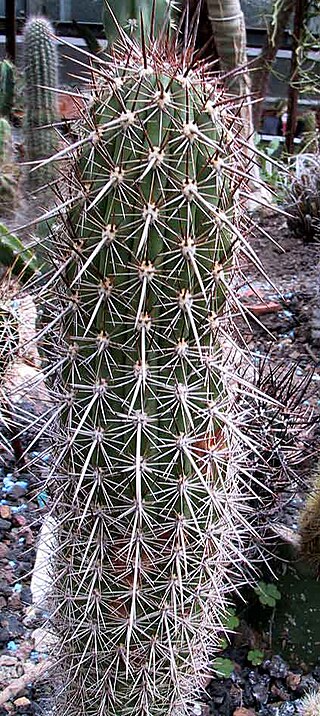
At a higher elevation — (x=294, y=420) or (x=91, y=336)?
(x=91, y=336)

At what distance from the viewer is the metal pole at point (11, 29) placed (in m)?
4.60

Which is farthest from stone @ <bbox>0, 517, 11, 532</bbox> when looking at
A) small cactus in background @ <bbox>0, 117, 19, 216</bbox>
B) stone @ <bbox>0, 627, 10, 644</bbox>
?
small cactus in background @ <bbox>0, 117, 19, 216</bbox>

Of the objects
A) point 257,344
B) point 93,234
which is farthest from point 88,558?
point 257,344

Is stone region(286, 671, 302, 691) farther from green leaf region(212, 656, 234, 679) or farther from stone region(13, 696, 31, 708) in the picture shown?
stone region(13, 696, 31, 708)

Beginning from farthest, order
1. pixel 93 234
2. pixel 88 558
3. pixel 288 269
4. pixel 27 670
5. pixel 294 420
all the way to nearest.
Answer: pixel 288 269
pixel 294 420
pixel 27 670
pixel 88 558
pixel 93 234

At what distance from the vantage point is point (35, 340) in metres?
1.00

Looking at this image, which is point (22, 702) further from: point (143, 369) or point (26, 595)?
point (143, 369)

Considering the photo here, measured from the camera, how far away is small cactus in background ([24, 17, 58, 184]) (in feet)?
10.2

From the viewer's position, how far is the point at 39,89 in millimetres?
3135

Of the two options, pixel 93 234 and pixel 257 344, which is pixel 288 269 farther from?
pixel 93 234

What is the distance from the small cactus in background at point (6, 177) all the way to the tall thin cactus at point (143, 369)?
2.81m

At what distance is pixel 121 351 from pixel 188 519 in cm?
24

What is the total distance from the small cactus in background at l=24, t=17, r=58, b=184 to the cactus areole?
2.24m

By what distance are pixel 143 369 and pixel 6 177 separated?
9.87 ft
